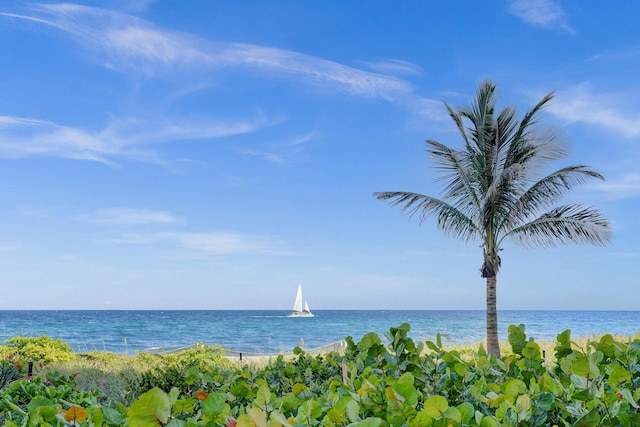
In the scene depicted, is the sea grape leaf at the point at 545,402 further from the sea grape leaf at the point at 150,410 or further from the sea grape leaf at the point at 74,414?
the sea grape leaf at the point at 74,414

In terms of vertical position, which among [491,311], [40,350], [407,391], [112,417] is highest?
[407,391]

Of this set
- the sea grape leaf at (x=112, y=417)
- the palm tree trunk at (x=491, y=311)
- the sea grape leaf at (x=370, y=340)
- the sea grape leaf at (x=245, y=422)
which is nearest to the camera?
the sea grape leaf at (x=245, y=422)

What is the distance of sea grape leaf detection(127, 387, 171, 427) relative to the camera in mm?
1006

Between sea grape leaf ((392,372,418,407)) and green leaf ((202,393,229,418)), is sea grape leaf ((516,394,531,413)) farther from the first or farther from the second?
green leaf ((202,393,229,418))

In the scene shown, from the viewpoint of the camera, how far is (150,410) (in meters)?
1.01

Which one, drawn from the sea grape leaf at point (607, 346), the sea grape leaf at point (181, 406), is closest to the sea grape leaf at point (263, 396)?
the sea grape leaf at point (181, 406)

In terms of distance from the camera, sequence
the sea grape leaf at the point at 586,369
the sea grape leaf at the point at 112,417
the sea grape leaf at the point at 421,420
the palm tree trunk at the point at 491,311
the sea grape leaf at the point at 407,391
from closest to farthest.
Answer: the sea grape leaf at the point at 421,420 → the sea grape leaf at the point at 407,391 → the sea grape leaf at the point at 112,417 → the sea grape leaf at the point at 586,369 → the palm tree trunk at the point at 491,311

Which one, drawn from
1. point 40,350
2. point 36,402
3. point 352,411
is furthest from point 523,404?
point 40,350

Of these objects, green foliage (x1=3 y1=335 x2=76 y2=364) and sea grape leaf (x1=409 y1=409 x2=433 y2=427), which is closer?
sea grape leaf (x1=409 y1=409 x2=433 y2=427)

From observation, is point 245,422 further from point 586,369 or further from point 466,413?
point 586,369

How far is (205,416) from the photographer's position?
123 cm

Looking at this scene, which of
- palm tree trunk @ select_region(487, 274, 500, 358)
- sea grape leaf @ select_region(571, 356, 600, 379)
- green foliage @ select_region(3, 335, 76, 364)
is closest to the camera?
sea grape leaf @ select_region(571, 356, 600, 379)

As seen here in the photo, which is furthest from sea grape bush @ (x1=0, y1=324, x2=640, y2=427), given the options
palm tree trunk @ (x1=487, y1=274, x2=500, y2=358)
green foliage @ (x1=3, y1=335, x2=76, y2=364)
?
palm tree trunk @ (x1=487, y1=274, x2=500, y2=358)

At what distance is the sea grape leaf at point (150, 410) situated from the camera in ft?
3.30
